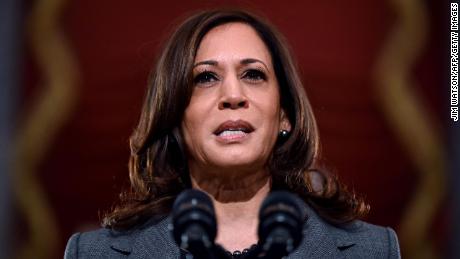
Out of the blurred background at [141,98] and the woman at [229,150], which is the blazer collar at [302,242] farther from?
the blurred background at [141,98]

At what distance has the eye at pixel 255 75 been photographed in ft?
4.41

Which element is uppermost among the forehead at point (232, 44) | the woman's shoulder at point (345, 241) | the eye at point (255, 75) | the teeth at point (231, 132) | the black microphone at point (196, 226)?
the forehead at point (232, 44)

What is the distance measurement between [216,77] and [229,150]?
0.48 feet

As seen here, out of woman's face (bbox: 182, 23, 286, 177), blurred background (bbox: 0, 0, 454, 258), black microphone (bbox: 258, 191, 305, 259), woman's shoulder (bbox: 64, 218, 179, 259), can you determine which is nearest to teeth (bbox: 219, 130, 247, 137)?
woman's face (bbox: 182, 23, 286, 177)

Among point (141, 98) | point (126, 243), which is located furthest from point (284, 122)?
point (141, 98)

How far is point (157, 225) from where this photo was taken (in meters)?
1.38

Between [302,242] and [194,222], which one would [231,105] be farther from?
[194,222]

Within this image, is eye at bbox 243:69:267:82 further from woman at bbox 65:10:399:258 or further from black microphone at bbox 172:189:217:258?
black microphone at bbox 172:189:217:258

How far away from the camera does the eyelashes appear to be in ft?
4.38

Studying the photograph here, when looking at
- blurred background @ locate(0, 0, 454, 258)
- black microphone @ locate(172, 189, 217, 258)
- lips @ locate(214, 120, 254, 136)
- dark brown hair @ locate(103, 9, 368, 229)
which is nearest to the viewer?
black microphone @ locate(172, 189, 217, 258)

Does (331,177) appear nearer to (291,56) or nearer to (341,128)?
(291,56)

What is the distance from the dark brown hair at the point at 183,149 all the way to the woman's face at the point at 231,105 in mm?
32

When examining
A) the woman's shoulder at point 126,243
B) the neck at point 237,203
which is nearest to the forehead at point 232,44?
the neck at point 237,203

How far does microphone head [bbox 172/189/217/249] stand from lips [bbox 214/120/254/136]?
442mm
